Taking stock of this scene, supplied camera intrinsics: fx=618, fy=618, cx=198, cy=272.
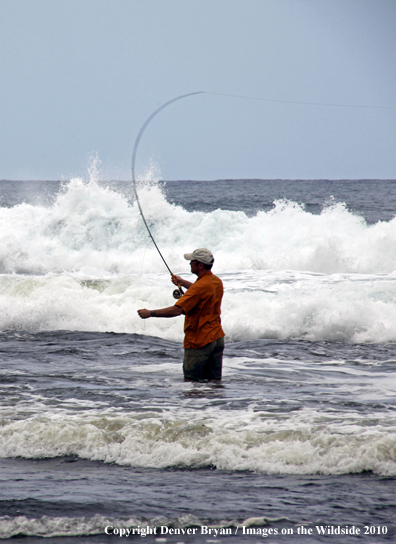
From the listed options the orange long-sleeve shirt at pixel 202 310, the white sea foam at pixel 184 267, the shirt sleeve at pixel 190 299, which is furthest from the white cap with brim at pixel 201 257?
the white sea foam at pixel 184 267

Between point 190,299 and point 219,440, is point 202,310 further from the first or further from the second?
point 219,440

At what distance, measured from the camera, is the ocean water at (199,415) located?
3039mm

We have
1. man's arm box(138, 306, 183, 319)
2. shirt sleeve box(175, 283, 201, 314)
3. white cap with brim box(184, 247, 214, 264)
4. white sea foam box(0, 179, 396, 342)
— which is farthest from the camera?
white sea foam box(0, 179, 396, 342)

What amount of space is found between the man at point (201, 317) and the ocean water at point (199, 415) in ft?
0.79

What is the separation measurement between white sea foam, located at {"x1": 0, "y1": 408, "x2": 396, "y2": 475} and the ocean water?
13 mm

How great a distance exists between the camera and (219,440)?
13.7ft

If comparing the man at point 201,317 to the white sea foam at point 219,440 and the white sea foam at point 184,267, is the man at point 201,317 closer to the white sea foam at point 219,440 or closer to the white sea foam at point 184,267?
the white sea foam at point 219,440

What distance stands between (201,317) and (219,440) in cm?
150

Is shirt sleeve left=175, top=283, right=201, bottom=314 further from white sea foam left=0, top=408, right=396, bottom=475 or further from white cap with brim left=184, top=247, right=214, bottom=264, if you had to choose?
white sea foam left=0, top=408, right=396, bottom=475

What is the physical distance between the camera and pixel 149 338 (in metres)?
9.53

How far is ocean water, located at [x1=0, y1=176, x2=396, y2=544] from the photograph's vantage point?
3039 millimetres

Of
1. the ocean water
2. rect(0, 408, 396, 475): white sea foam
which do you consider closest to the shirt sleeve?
the ocean water

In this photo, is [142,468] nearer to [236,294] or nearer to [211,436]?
[211,436]

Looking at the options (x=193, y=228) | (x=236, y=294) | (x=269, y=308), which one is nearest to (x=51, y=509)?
(x=269, y=308)
